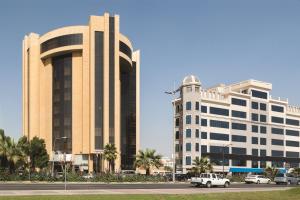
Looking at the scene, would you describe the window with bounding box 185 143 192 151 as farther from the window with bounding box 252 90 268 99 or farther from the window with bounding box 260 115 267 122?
the window with bounding box 260 115 267 122

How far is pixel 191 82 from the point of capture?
117 metres

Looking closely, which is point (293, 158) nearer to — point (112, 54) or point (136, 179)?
point (112, 54)

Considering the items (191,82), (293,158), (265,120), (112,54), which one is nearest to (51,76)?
(112,54)

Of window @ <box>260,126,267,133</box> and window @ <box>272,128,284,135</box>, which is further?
window @ <box>272,128,284,135</box>

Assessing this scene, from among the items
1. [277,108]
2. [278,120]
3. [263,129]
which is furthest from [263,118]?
[277,108]

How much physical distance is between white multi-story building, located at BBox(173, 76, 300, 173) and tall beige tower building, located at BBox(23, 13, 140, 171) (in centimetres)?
1715

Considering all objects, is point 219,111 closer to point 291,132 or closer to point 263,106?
point 263,106

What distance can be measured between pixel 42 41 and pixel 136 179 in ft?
225

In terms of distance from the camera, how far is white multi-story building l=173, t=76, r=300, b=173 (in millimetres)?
116312

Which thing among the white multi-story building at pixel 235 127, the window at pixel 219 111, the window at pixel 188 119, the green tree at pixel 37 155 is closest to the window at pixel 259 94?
the white multi-story building at pixel 235 127

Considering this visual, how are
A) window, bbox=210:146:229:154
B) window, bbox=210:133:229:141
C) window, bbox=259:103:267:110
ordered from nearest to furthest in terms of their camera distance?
window, bbox=210:146:229:154 < window, bbox=210:133:229:141 < window, bbox=259:103:267:110

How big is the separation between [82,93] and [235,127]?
43.1m

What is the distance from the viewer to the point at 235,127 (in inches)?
4941

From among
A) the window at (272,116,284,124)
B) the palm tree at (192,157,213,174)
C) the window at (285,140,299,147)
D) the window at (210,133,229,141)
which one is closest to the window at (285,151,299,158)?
the window at (285,140,299,147)
